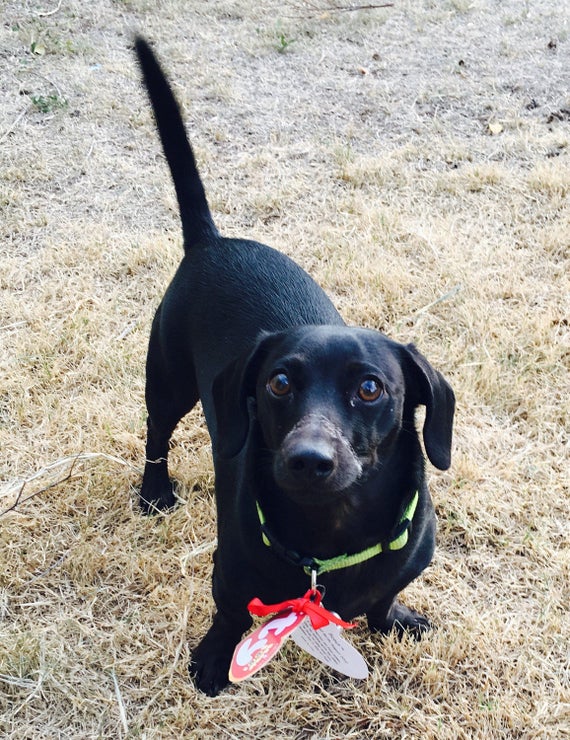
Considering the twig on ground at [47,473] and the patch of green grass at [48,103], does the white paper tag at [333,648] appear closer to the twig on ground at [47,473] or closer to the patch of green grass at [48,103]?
the twig on ground at [47,473]

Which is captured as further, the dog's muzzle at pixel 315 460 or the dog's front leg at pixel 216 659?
the dog's front leg at pixel 216 659

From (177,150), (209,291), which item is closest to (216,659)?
(209,291)

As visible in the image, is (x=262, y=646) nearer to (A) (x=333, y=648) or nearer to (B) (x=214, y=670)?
(A) (x=333, y=648)

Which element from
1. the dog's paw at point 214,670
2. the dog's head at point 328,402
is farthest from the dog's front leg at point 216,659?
the dog's head at point 328,402

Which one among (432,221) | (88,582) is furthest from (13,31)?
(88,582)

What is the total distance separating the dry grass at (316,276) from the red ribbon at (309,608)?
0.49m

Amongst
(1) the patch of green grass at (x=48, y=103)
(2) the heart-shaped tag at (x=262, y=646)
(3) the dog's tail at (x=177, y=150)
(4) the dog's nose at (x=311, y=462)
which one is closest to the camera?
(4) the dog's nose at (x=311, y=462)

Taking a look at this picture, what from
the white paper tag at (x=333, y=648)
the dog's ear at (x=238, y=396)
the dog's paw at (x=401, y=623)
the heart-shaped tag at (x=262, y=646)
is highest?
the dog's ear at (x=238, y=396)

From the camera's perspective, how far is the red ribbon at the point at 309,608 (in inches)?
66.4

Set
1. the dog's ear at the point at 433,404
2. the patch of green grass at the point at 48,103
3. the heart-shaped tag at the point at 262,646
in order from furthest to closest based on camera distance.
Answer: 1. the patch of green grass at the point at 48,103
2. the dog's ear at the point at 433,404
3. the heart-shaped tag at the point at 262,646

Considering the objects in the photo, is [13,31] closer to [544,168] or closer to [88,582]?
[544,168]

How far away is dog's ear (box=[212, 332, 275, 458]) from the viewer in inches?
71.9

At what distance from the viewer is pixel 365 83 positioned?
5.00 meters

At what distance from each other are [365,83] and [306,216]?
156cm
